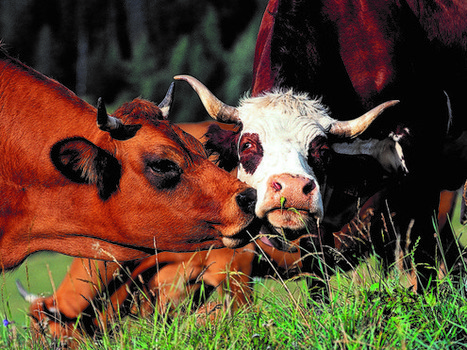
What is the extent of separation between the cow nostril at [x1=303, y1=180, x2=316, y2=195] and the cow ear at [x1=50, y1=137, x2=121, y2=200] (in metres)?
1.12

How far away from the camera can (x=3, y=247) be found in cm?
348

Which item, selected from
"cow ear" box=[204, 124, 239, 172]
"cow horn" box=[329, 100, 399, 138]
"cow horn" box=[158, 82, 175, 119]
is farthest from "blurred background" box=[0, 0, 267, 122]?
"cow horn" box=[158, 82, 175, 119]

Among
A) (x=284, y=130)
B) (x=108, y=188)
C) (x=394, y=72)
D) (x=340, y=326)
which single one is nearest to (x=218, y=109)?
(x=284, y=130)

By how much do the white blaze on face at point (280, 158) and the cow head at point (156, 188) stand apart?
546 mm

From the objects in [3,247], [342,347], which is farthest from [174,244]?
[342,347]

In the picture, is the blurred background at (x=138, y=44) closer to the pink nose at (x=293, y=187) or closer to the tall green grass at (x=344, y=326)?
the pink nose at (x=293, y=187)

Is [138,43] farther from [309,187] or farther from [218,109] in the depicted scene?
[309,187]

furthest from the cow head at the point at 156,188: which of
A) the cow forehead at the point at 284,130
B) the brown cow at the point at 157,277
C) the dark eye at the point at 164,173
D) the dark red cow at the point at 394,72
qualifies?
the dark red cow at the point at 394,72

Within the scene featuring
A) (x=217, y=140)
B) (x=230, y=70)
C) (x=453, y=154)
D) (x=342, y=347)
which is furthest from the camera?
(x=230, y=70)

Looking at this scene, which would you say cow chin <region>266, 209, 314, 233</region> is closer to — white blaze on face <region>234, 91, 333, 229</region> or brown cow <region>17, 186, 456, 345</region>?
white blaze on face <region>234, 91, 333, 229</region>

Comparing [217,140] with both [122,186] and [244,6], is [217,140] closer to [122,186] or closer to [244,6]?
[122,186]

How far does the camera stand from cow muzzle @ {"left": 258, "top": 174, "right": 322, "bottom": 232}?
12.5 feet

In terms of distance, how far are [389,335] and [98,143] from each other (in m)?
1.73

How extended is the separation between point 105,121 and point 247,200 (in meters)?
0.79
